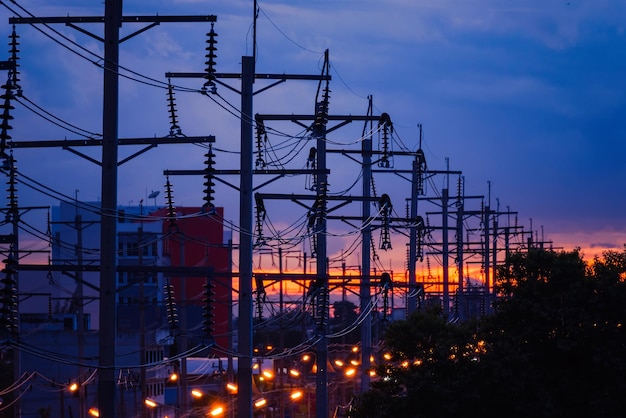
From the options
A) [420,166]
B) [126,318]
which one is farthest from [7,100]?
[126,318]

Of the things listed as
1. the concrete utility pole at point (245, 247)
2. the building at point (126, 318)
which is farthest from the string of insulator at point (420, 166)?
the concrete utility pole at point (245, 247)

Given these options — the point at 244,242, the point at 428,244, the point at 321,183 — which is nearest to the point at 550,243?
the point at 428,244

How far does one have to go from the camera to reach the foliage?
31.5 meters

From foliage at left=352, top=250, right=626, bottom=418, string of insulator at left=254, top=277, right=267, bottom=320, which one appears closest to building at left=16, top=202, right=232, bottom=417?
string of insulator at left=254, top=277, right=267, bottom=320

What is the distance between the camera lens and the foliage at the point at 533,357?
103 feet

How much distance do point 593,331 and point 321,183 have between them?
9169mm

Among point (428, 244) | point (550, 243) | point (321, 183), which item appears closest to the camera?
point (321, 183)

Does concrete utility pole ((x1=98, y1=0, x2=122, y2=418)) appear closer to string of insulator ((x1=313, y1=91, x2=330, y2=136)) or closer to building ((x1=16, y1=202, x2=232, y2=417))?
building ((x1=16, y1=202, x2=232, y2=417))

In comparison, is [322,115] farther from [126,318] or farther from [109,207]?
[126,318]

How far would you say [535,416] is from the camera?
1216 inches

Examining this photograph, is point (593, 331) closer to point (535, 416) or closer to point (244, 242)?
point (535, 416)

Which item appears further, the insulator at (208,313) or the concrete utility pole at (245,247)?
the concrete utility pole at (245,247)

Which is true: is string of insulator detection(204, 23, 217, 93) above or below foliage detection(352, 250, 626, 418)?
above

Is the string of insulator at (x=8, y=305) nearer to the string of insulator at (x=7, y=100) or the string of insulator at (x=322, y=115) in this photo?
the string of insulator at (x=7, y=100)
